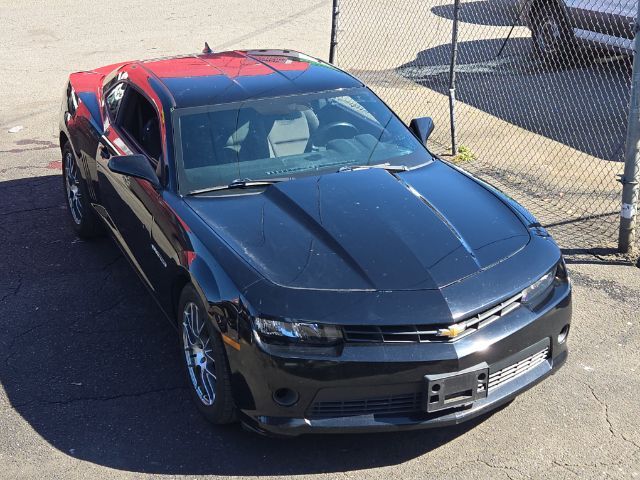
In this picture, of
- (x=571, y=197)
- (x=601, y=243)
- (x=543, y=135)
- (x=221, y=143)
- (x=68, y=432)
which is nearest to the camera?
(x=68, y=432)

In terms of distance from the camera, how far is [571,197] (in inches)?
298

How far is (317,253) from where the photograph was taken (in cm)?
425

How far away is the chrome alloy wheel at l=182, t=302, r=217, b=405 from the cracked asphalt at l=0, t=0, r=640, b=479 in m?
0.20

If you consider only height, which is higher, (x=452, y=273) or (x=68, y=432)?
(x=452, y=273)

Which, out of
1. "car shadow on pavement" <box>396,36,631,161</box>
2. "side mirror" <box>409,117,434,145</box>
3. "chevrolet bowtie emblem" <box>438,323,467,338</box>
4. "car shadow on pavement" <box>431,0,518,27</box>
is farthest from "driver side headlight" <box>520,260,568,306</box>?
"car shadow on pavement" <box>431,0,518,27</box>

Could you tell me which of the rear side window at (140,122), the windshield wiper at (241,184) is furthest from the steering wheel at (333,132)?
the rear side window at (140,122)

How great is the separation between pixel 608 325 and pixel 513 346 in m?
1.69

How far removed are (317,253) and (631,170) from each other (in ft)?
10.2

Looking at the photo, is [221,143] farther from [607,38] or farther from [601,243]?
[607,38]

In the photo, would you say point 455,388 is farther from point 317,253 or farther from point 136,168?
point 136,168

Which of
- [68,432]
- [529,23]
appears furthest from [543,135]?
[68,432]

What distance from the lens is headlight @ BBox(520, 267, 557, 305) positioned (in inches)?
164

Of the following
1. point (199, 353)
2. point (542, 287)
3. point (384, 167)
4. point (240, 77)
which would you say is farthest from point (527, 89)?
point (199, 353)

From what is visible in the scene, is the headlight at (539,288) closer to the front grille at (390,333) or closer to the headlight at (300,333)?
the front grille at (390,333)
